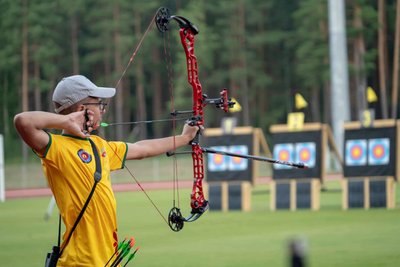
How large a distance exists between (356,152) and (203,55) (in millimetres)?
35925

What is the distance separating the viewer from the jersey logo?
4496 mm

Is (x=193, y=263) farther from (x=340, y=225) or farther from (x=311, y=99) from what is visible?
(x=311, y=99)

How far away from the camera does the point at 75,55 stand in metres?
52.2

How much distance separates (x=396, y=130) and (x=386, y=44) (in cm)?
3463

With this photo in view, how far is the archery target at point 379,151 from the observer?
14672mm

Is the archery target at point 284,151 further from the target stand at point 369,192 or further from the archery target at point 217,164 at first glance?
the target stand at point 369,192

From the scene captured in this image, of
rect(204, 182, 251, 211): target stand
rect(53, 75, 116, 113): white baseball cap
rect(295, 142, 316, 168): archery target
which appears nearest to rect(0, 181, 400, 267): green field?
rect(204, 182, 251, 211): target stand

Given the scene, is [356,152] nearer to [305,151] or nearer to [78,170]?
[305,151]

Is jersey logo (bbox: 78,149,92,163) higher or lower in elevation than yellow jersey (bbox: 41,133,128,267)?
higher

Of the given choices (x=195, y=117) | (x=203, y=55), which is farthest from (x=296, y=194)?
(x=203, y=55)

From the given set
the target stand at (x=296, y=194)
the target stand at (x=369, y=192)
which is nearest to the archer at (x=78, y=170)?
the target stand at (x=369, y=192)

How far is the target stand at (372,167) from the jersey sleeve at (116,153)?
10018 millimetres

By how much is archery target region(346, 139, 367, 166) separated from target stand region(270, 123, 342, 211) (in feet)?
1.68

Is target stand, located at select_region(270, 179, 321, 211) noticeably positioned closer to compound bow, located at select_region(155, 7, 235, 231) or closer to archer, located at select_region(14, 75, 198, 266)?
compound bow, located at select_region(155, 7, 235, 231)
